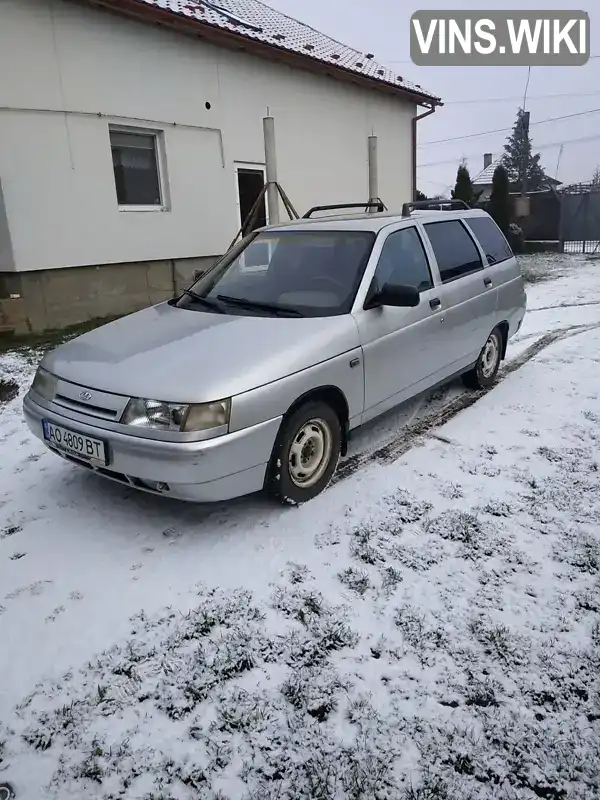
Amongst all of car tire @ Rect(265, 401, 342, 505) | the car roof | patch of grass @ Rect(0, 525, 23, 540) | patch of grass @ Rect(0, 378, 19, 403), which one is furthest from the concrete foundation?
patch of grass @ Rect(0, 525, 23, 540)

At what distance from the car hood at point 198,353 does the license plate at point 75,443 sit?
11.1 inches

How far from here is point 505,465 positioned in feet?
13.3

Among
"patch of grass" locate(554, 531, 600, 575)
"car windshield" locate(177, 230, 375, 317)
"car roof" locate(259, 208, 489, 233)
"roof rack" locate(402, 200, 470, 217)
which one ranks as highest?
"roof rack" locate(402, 200, 470, 217)

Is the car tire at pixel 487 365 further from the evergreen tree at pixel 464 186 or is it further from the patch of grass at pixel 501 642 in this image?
the evergreen tree at pixel 464 186

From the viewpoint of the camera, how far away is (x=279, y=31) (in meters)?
12.2

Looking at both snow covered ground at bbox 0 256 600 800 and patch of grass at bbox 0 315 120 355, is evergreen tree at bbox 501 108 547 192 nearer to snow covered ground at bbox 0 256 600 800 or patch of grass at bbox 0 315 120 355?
patch of grass at bbox 0 315 120 355

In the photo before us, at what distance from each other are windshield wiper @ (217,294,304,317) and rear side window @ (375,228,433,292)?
2.22 ft

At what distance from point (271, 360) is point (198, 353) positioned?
42 cm

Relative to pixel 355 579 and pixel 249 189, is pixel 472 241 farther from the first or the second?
pixel 249 189

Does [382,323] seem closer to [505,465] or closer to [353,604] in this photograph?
[505,465]

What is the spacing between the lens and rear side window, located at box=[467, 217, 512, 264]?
Result: 5539 mm

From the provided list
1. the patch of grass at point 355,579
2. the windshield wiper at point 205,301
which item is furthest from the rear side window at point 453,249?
the patch of grass at point 355,579

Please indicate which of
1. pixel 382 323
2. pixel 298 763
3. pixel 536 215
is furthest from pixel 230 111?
pixel 536 215

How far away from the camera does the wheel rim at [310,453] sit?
3.45 meters
